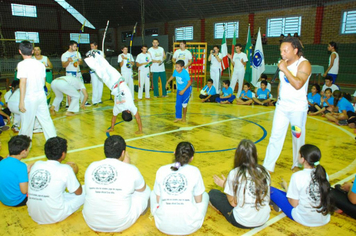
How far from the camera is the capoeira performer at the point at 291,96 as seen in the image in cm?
393

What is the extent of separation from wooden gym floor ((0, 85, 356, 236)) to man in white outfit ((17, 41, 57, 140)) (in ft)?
2.39

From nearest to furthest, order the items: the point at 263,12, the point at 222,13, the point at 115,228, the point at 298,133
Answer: the point at 115,228
the point at 298,133
the point at 263,12
the point at 222,13

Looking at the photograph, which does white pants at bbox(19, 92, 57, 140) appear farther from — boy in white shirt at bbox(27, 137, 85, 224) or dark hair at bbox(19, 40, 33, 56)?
boy in white shirt at bbox(27, 137, 85, 224)

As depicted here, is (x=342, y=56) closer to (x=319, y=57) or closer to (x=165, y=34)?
(x=319, y=57)

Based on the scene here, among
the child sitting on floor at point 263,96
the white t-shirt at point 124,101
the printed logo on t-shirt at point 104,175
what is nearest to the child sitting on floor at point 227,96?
the child sitting on floor at point 263,96

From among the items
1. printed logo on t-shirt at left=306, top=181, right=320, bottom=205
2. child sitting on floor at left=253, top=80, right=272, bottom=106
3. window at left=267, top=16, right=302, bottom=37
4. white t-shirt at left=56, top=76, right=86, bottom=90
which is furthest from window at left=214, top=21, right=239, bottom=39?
printed logo on t-shirt at left=306, top=181, right=320, bottom=205

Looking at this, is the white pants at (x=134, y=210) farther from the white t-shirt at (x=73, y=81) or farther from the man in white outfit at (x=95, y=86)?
the man in white outfit at (x=95, y=86)

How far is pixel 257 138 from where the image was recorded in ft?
20.3

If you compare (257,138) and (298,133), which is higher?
(298,133)

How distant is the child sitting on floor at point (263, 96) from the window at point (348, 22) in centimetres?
941

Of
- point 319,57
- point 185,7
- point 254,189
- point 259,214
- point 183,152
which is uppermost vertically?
point 185,7

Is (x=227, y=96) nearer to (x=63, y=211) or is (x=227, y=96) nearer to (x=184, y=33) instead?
(x=63, y=211)

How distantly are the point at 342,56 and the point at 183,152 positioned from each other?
1592cm

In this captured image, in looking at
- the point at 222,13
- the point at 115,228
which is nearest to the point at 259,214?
the point at 115,228
